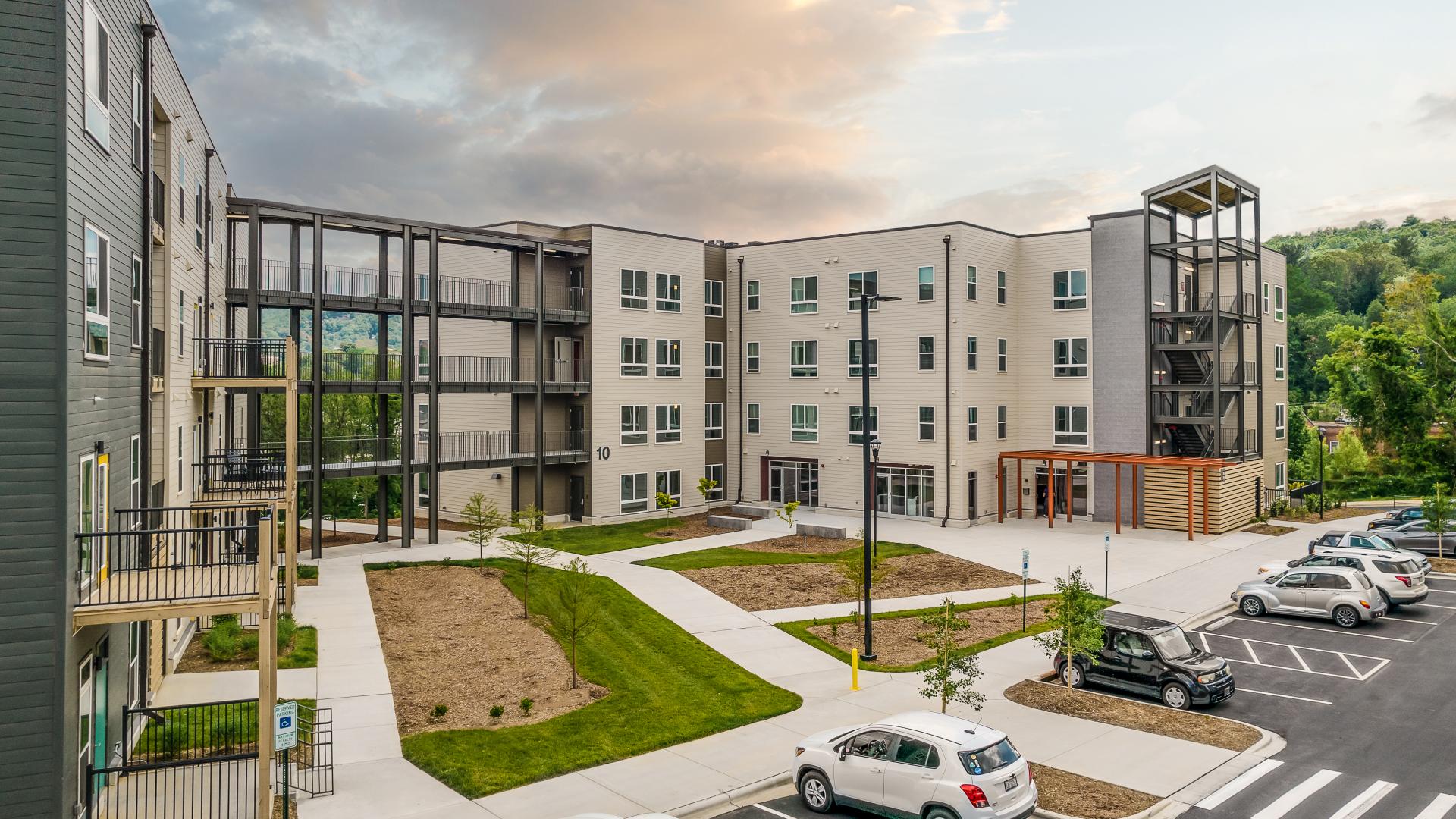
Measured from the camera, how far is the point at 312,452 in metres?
31.1

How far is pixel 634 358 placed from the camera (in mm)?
41625

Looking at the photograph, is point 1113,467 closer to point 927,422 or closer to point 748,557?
point 927,422

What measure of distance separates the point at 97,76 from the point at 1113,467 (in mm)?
38665

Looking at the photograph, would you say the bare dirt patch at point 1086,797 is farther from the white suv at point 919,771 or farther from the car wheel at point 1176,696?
the car wheel at point 1176,696

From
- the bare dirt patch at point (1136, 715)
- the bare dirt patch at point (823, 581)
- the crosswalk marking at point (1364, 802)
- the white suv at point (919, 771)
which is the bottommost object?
the crosswalk marking at point (1364, 802)

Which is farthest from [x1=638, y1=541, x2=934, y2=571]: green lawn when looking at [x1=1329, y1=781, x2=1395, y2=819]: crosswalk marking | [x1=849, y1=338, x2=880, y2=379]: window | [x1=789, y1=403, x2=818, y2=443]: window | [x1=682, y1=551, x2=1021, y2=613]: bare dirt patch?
[x1=1329, y1=781, x2=1395, y2=819]: crosswalk marking

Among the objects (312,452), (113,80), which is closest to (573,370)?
(312,452)

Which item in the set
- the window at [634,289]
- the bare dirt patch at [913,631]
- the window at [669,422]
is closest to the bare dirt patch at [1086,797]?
the bare dirt patch at [913,631]

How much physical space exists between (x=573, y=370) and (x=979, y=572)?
2029 cm

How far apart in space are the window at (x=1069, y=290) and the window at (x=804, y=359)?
1127 cm

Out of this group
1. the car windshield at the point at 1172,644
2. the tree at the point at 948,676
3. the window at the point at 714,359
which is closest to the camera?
the tree at the point at 948,676

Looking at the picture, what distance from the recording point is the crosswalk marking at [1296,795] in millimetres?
12516

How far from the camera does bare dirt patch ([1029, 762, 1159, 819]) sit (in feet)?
41.0

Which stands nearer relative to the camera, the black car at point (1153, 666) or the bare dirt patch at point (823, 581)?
the black car at point (1153, 666)
